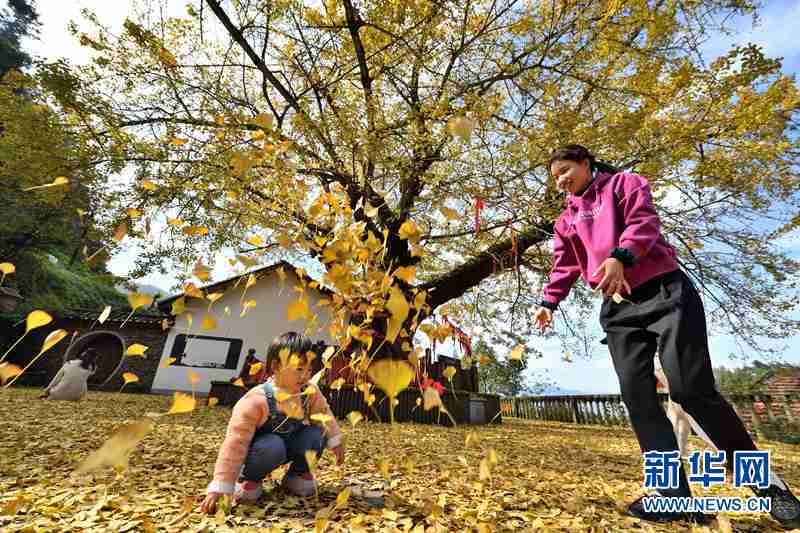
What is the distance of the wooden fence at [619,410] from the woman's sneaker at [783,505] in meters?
0.89

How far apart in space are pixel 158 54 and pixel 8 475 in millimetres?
4047

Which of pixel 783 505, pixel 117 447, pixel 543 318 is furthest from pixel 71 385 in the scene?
pixel 783 505

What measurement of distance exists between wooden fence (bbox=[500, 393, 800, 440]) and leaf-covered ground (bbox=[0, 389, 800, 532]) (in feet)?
2.84

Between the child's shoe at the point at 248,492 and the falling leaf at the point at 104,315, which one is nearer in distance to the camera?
the falling leaf at the point at 104,315

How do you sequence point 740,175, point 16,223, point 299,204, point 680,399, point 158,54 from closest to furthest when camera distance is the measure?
point 680,399 < point 299,204 < point 158,54 < point 740,175 < point 16,223

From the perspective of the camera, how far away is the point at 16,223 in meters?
10.6

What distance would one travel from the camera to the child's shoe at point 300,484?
67.5 inches

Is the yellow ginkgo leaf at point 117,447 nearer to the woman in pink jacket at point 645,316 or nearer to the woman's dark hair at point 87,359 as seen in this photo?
the woman in pink jacket at point 645,316

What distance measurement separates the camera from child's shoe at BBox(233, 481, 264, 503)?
1589 mm

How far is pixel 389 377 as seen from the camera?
0.73m

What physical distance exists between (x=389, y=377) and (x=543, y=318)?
4.70 feet

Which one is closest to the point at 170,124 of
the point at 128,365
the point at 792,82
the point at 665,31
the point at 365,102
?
the point at 365,102

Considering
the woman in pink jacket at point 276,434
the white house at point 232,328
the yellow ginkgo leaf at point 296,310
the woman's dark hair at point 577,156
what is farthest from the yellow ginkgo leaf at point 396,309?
the white house at point 232,328

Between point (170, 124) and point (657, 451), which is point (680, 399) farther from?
point (170, 124)
